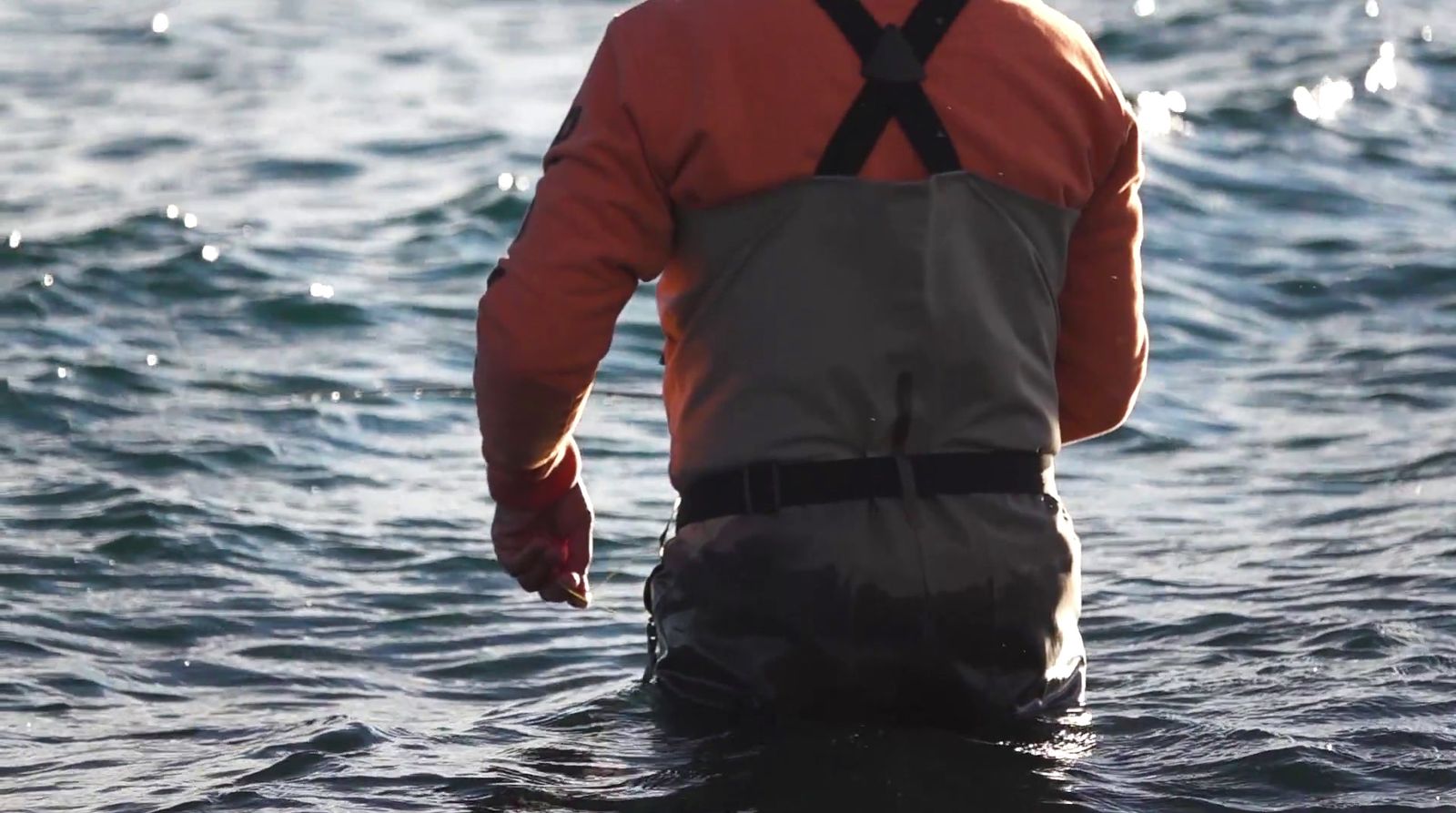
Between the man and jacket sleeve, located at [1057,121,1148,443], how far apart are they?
38 mm

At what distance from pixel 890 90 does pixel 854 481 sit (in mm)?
643

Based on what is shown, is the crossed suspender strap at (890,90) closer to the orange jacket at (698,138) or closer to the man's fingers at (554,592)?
the orange jacket at (698,138)

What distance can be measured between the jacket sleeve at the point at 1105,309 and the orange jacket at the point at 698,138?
16 centimetres

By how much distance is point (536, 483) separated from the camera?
4066mm

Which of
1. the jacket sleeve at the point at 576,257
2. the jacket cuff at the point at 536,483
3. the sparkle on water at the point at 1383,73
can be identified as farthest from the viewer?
the sparkle on water at the point at 1383,73

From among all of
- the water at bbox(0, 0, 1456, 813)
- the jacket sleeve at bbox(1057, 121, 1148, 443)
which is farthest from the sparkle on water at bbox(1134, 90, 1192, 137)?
the jacket sleeve at bbox(1057, 121, 1148, 443)

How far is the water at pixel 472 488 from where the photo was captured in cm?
453

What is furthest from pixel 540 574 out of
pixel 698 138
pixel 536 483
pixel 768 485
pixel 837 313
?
pixel 698 138

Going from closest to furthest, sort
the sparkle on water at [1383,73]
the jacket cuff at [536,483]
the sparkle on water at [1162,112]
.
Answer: the jacket cuff at [536,483] → the sparkle on water at [1162,112] → the sparkle on water at [1383,73]

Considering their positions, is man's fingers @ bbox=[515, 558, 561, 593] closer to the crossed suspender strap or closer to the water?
the water

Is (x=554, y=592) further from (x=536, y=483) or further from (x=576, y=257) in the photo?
(x=576, y=257)

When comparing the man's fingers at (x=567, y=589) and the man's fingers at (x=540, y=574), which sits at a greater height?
the man's fingers at (x=540, y=574)

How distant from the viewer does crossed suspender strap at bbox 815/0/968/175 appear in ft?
12.1

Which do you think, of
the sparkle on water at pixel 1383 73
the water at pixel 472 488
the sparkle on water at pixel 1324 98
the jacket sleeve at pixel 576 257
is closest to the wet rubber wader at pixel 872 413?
the jacket sleeve at pixel 576 257
